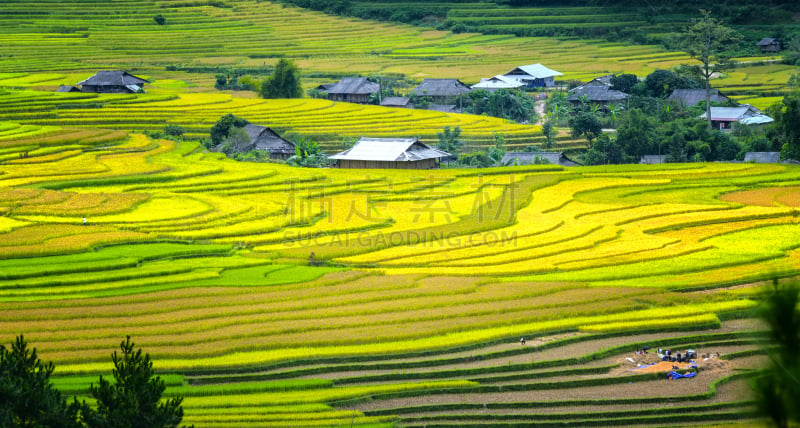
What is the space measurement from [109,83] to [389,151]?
927 inches

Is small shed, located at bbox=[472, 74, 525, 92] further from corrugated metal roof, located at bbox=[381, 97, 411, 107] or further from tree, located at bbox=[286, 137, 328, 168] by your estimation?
tree, located at bbox=[286, 137, 328, 168]

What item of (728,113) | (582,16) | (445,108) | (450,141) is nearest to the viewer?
(450,141)

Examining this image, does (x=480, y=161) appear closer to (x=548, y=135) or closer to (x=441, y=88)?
(x=548, y=135)

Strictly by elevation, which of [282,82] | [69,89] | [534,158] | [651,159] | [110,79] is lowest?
[651,159]

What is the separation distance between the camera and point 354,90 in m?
59.1

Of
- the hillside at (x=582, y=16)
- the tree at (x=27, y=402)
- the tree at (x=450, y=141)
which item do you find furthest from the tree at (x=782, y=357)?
the hillside at (x=582, y=16)

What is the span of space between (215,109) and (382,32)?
32303 millimetres

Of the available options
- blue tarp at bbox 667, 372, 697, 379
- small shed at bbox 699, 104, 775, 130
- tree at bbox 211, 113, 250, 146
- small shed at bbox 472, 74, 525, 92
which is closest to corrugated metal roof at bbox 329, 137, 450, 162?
tree at bbox 211, 113, 250, 146

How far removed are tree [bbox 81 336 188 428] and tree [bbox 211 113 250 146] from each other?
3309 centimetres

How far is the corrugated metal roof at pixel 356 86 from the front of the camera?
59.0 metres

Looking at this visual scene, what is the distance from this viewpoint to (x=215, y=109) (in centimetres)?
5053

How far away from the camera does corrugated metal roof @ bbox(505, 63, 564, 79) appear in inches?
2454

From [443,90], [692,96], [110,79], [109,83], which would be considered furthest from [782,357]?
[110,79]

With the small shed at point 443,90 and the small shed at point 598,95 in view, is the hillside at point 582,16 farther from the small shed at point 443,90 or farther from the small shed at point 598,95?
the small shed at point 443,90
